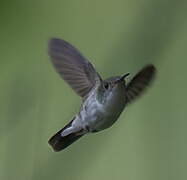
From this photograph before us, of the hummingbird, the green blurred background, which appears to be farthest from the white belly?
the green blurred background

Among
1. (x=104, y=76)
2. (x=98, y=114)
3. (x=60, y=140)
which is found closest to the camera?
(x=98, y=114)

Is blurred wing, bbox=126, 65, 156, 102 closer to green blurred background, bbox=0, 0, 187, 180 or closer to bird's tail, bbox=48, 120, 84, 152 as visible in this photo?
bird's tail, bbox=48, 120, 84, 152

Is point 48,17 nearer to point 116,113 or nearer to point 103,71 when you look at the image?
point 103,71

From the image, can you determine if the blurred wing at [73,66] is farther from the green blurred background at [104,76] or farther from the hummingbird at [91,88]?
the green blurred background at [104,76]

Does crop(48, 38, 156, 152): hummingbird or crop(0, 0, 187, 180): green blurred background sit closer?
crop(48, 38, 156, 152): hummingbird

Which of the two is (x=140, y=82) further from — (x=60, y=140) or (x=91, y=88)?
(x=60, y=140)

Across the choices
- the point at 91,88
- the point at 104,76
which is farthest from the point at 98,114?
the point at 104,76

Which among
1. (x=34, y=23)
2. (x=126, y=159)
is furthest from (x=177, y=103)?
(x=34, y=23)
